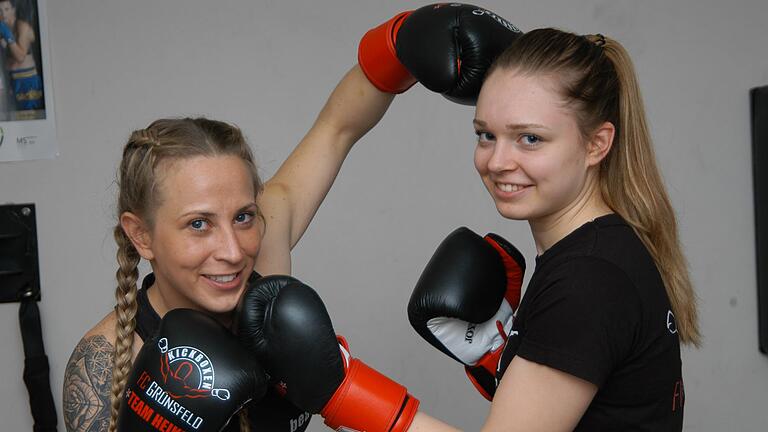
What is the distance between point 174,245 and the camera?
141cm

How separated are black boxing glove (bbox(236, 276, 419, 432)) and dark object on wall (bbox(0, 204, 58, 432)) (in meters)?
1.64

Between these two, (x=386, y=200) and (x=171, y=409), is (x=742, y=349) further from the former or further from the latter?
(x=171, y=409)

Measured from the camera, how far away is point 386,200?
108 inches

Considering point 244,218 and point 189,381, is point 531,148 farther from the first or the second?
point 189,381

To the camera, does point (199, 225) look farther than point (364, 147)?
No

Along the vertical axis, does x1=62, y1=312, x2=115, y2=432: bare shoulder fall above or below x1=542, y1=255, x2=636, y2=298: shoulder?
below

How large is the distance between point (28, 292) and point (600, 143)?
2144 millimetres

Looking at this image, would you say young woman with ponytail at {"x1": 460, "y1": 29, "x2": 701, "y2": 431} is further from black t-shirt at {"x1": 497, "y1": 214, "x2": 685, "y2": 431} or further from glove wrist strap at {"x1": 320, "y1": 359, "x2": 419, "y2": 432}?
glove wrist strap at {"x1": 320, "y1": 359, "x2": 419, "y2": 432}

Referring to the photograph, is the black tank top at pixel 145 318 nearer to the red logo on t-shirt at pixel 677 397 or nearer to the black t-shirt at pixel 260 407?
the black t-shirt at pixel 260 407

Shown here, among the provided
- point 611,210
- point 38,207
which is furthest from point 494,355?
point 38,207

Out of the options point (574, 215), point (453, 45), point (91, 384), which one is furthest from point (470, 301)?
point (91, 384)

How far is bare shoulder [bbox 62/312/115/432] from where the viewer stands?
1.45 m

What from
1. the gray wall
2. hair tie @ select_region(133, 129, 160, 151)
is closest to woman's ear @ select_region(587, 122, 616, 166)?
hair tie @ select_region(133, 129, 160, 151)

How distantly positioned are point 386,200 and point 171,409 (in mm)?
1576
